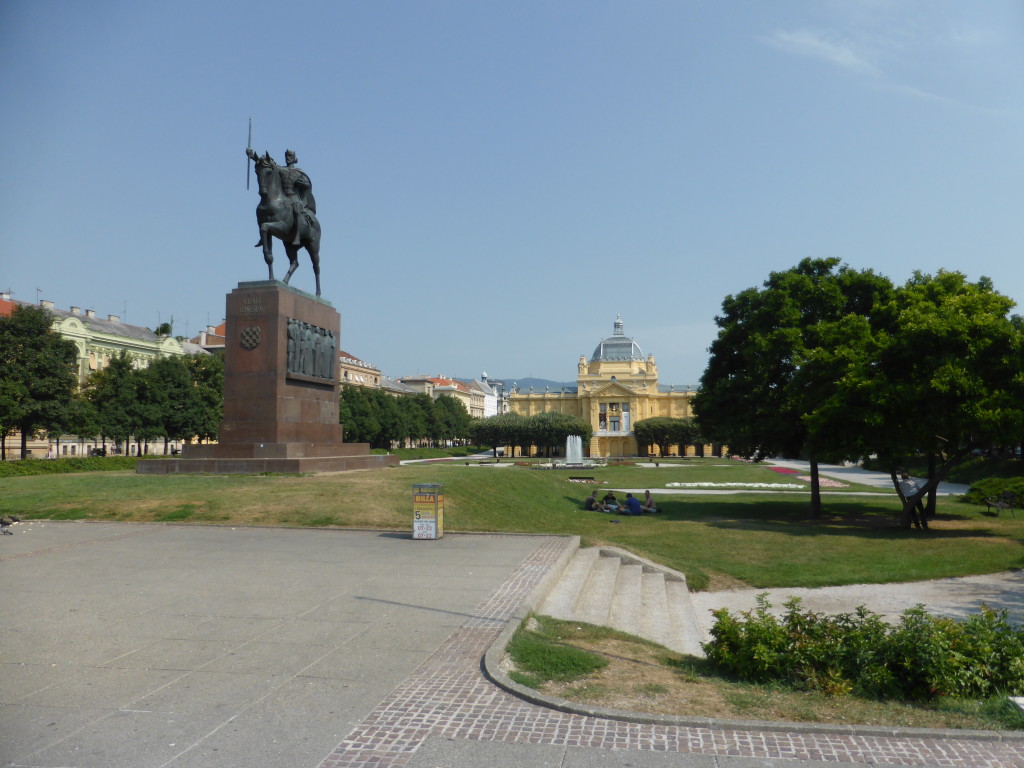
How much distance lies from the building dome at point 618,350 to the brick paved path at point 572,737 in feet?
469

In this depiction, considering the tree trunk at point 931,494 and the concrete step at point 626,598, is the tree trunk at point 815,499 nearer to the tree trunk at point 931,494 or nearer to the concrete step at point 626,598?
the tree trunk at point 931,494

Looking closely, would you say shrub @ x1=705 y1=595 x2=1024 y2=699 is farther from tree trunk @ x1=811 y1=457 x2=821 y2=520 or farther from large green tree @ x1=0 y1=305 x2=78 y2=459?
large green tree @ x1=0 y1=305 x2=78 y2=459

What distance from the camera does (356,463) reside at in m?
26.5

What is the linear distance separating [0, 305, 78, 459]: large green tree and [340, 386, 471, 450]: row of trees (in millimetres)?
30273

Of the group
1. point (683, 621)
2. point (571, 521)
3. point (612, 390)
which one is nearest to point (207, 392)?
point (571, 521)

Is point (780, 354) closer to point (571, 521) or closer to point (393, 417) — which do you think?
point (571, 521)

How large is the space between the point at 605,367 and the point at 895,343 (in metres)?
122

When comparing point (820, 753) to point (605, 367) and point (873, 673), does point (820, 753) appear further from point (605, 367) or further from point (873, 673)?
point (605, 367)

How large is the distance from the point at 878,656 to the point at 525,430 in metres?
89.3

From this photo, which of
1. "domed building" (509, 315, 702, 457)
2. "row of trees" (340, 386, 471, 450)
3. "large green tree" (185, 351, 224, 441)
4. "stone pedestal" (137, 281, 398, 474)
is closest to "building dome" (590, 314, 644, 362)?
"domed building" (509, 315, 702, 457)

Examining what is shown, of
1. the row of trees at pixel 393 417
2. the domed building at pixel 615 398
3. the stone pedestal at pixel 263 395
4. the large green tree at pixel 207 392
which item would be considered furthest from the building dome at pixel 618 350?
the stone pedestal at pixel 263 395

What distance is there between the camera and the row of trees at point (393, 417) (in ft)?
261

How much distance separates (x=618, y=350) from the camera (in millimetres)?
149500

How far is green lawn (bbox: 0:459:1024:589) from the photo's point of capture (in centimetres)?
1680
